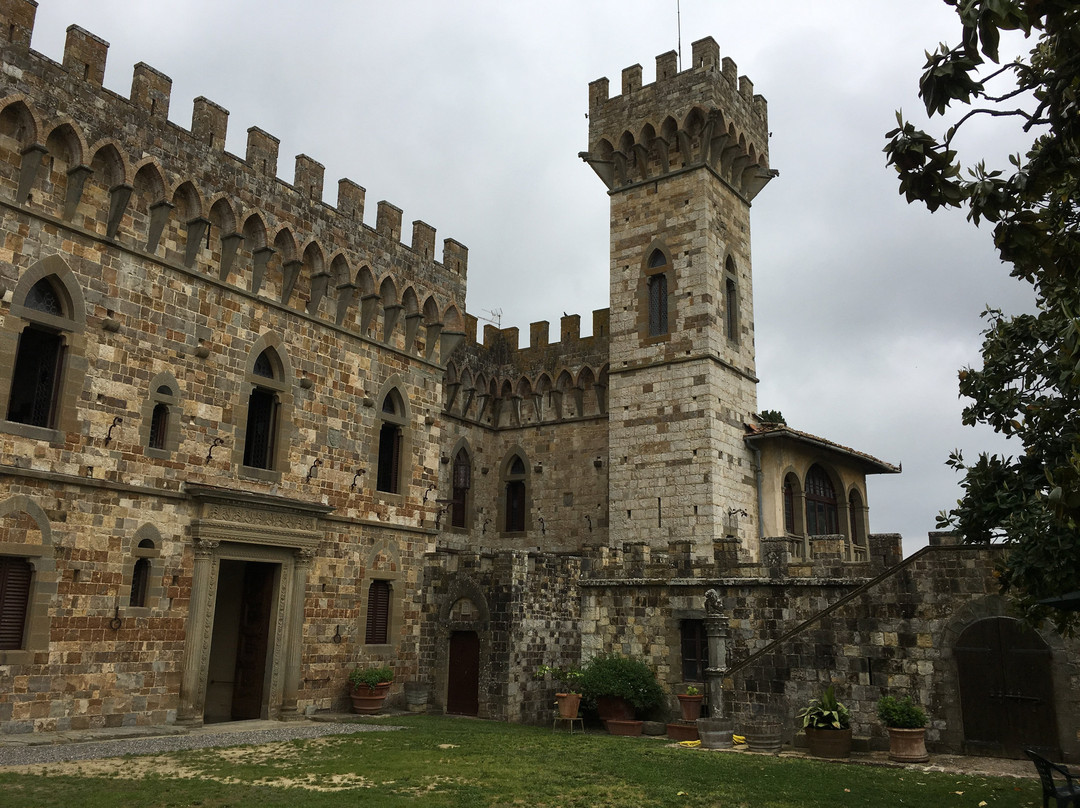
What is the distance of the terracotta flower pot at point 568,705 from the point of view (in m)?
18.9

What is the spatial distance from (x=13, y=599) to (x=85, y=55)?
9724 millimetres

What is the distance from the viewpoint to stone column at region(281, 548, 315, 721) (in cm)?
1805

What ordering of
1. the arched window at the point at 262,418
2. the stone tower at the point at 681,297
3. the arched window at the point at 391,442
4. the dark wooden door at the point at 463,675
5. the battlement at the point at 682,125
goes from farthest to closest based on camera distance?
the battlement at the point at 682,125, the stone tower at the point at 681,297, the arched window at the point at 391,442, the dark wooden door at the point at 463,675, the arched window at the point at 262,418

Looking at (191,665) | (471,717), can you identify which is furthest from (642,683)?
(191,665)

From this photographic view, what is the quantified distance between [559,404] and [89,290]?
599 inches

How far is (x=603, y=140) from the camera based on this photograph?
26.5m

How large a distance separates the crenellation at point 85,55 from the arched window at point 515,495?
1645cm

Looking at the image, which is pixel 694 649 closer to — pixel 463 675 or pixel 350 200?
pixel 463 675

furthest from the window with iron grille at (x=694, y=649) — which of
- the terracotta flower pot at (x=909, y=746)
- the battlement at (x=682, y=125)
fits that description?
the battlement at (x=682, y=125)

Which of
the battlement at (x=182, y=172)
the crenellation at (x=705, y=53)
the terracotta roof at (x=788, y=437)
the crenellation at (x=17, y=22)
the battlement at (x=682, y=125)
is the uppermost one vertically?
the crenellation at (x=705, y=53)

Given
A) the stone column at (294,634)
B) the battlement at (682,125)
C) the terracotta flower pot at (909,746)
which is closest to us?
the terracotta flower pot at (909,746)

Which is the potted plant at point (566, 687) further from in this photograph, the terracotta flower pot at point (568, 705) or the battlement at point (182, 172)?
the battlement at point (182, 172)

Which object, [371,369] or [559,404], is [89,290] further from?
[559,404]

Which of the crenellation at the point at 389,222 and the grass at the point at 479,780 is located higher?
the crenellation at the point at 389,222
